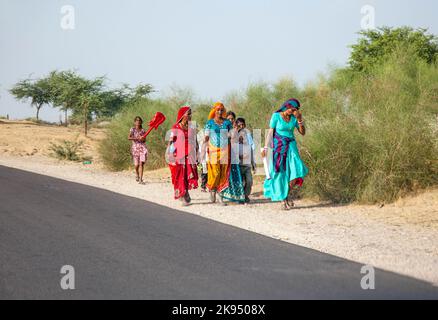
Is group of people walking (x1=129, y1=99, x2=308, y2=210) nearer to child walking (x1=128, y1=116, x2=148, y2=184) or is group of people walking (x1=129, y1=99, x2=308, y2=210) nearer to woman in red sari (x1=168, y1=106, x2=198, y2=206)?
woman in red sari (x1=168, y1=106, x2=198, y2=206)

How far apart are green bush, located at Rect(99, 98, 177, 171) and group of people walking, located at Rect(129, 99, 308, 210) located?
991 cm

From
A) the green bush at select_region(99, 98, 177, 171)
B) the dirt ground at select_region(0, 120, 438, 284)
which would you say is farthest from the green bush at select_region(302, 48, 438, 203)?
the green bush at select_region(99, 98, 177, 171)

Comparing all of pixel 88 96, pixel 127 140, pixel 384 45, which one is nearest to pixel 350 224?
pixel 127 140

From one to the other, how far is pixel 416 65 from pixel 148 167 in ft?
31.9

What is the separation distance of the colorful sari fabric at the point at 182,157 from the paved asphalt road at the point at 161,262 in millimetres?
2380

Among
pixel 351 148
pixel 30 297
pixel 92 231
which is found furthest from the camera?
pixel 351 148

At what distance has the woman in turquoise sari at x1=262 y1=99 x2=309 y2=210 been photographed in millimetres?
13648

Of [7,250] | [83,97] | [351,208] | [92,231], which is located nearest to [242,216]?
[351,208]

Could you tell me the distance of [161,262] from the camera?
8062mm

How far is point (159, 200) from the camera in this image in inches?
608

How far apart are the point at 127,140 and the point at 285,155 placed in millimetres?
13615

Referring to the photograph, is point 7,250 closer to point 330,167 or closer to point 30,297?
point 30,297

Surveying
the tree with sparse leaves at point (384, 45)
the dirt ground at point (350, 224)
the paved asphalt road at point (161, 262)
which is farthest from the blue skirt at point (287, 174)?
the tree with sparse leaves at point (384, 45)

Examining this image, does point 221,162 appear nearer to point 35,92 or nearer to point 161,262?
point 161,262
